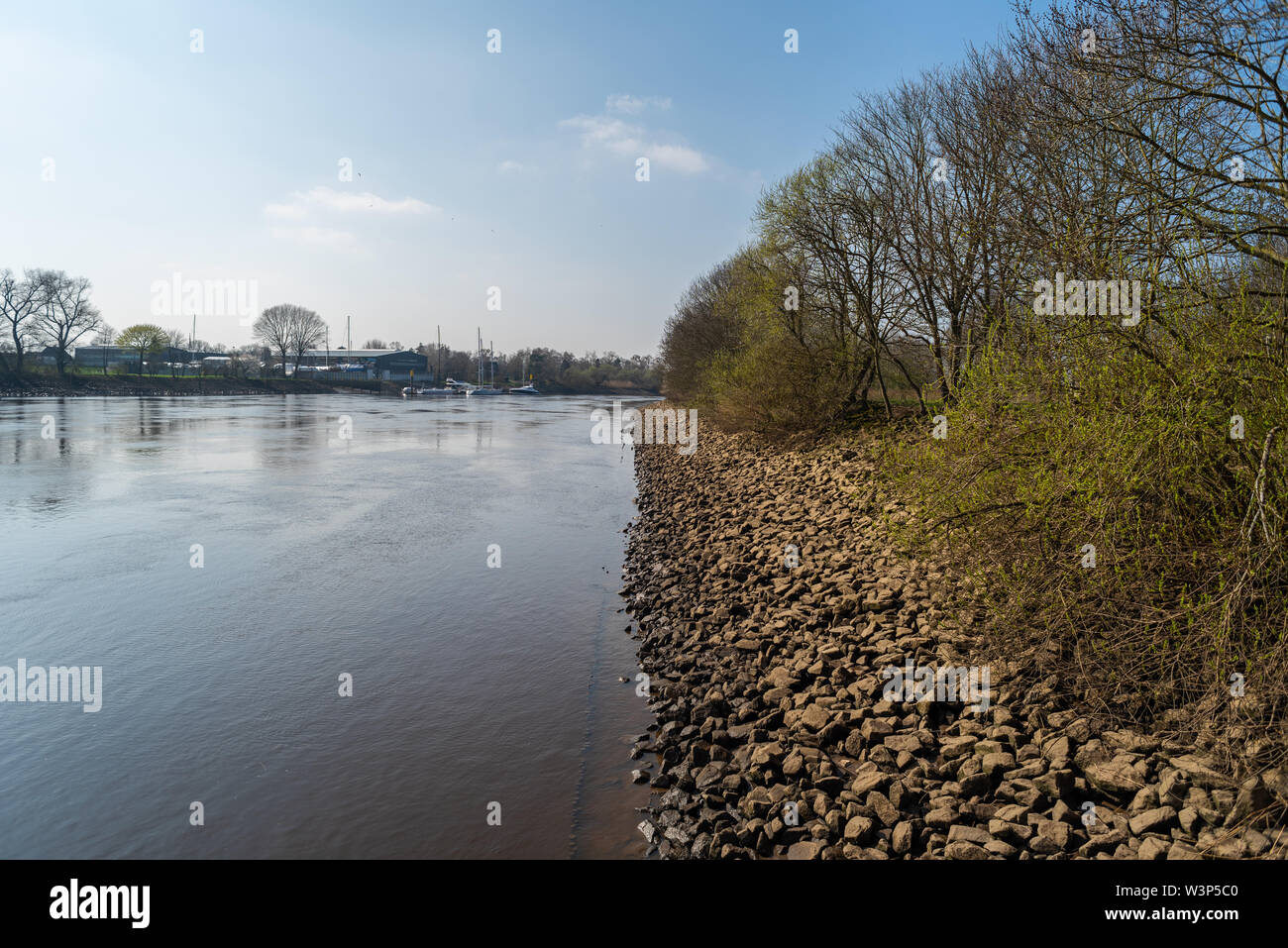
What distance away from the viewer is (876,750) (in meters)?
5.76

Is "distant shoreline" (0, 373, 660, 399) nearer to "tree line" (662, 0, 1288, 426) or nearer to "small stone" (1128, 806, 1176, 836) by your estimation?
"tree line" (662, 0, 1288, 426)

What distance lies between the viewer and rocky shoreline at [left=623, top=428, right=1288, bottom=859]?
433 centimetres

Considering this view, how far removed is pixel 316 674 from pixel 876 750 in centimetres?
640

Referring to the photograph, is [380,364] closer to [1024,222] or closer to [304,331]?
[304,331]

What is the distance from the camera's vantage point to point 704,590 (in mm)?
11219

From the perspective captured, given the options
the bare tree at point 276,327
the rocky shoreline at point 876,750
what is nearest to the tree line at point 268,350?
the bare tree at point 276,327

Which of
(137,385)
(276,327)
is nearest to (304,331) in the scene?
(276,327)

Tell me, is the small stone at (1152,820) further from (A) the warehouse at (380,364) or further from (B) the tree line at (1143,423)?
(A) the warehouse at (380,364)

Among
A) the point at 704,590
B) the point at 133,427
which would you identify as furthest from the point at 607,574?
the point at 133,427

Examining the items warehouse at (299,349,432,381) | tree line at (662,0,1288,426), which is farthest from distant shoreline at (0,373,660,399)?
tree line at (662,0,1288,426)

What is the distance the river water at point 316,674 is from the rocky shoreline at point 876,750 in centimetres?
65

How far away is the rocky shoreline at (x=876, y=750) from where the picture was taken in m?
4.33

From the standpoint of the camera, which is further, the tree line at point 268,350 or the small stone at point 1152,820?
the tree line at point 268,350
